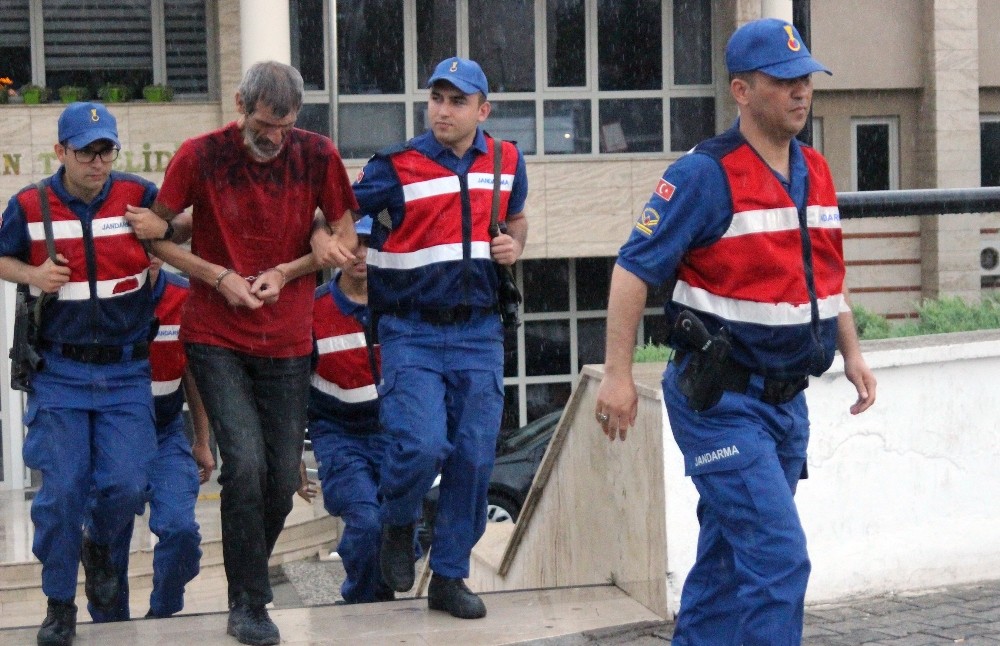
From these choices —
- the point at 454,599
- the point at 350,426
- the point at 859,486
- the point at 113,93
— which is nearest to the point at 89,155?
the point at 350,426

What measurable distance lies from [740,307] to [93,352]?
8.29 ft

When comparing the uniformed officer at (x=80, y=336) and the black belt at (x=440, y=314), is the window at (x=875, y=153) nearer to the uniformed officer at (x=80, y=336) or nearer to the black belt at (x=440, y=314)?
the black belt at (x=440, y=314)

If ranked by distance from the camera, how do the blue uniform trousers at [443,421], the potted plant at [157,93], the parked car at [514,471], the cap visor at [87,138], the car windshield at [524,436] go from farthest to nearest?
the potted plant at [157,93] → the car windshield at [524,436] → the parked car at [514,471] → the blue uniform trousers at [443,421] → the cap visor at [87,138]

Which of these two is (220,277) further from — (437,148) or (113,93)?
(113,93)

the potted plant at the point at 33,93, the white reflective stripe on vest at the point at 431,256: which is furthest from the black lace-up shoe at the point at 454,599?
the potted plant at the point at 33,93

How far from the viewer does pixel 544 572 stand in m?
7.26

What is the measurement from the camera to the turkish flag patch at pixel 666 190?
4465 mm

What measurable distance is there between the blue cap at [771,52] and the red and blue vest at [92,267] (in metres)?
2.44

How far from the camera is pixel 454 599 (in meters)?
5.80

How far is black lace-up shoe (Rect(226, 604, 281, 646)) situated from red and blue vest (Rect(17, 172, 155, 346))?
1.10 m

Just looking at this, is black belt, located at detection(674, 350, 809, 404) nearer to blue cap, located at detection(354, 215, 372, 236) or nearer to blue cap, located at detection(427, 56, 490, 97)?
blue cap, located at detection(427, 56, 490, 97)

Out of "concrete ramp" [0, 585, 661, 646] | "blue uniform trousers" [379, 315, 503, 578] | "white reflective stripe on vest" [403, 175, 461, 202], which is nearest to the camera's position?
"concrete ramp" [0, 585, 661, 646]

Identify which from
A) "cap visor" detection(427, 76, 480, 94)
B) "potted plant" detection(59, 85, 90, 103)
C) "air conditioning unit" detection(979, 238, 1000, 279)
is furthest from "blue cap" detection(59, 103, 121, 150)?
"air conditioning unit" detection(979, 238, 1000, 279)

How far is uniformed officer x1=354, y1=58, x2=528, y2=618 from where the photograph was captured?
19.0ft
